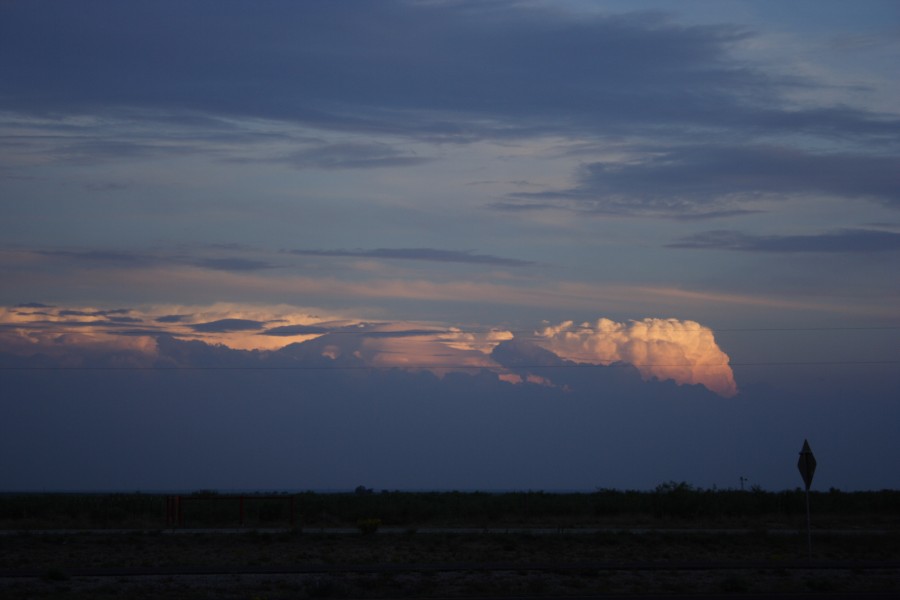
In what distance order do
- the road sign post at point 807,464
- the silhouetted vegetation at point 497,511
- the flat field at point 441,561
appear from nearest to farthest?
the flat field at point 441,561 < the road sign post at point 807,464 < the silhouetted vegetation at point 497,511

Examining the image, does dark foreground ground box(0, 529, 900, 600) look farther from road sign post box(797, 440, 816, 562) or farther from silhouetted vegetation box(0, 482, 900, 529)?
silhouetted vegetation box(0, 482, 900, 529)

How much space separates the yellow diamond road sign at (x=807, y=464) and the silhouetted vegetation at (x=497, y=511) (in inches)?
693

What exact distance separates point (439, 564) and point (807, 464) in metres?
10.3

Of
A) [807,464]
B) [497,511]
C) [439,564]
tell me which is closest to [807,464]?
[807,464]

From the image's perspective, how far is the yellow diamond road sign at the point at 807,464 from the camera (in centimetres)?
2686

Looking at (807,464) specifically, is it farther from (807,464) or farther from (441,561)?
(441,561)

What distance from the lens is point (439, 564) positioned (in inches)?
1056

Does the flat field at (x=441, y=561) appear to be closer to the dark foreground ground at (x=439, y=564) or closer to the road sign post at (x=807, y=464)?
the dark foreground ground at (x=439, y=564)

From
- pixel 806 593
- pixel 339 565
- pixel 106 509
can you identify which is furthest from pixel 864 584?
pixel 106 509

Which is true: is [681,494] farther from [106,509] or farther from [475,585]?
[475,585]

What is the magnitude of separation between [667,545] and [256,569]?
14440 millimetres

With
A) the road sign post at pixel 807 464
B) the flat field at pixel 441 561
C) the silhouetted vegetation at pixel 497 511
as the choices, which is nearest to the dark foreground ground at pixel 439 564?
the flat field at pixel 441 561

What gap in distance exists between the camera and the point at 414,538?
1373 inches

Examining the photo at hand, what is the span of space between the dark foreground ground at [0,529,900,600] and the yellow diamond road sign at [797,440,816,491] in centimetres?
232
